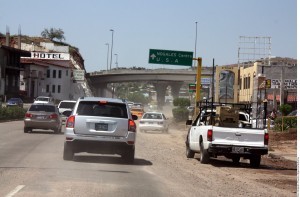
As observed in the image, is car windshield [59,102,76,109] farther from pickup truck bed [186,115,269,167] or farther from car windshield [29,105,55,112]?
pickup truck bed [186,115,269,167]

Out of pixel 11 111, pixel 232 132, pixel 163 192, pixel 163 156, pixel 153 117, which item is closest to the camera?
pixel 163 192

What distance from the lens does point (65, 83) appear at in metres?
120

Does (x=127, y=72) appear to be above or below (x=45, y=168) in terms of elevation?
above

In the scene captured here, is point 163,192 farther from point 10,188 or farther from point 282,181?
point 282,181

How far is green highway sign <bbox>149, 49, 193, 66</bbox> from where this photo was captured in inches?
1699

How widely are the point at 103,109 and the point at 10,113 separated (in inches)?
1344

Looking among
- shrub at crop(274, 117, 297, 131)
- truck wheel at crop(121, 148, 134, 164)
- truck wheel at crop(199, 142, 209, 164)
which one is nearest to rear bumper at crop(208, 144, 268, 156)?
truck wheel at crop(199, 142, 209, 164)

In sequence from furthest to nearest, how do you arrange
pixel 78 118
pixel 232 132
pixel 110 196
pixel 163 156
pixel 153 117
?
pixel 153 117 → pixel 163 156 → pixel 232 132 → pixel 78 118 → pixel 110 196

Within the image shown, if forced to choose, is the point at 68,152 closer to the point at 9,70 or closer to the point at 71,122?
the point at 71,122

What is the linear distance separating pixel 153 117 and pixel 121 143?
87.3ft

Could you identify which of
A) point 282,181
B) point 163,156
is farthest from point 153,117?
point 282,181

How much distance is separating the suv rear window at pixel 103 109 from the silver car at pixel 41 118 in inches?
616

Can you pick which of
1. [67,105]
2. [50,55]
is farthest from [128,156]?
[50,55]

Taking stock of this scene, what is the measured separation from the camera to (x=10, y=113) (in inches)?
2024
